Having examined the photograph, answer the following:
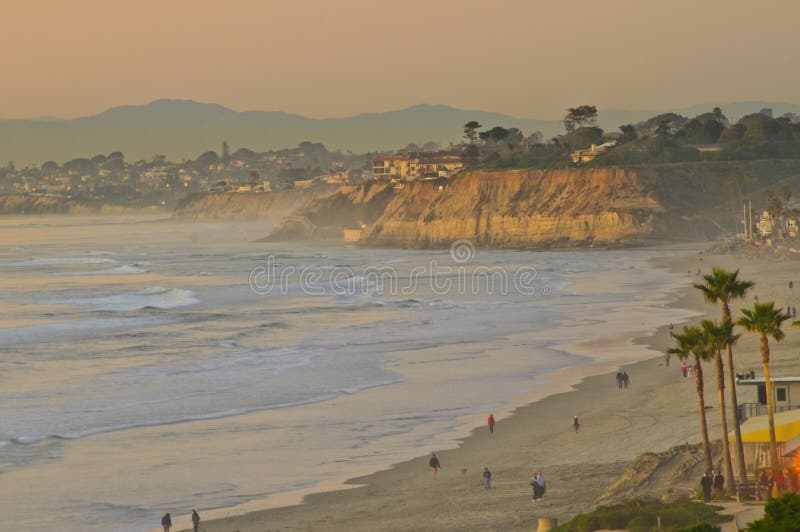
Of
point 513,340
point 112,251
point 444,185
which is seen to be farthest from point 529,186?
point 513,340

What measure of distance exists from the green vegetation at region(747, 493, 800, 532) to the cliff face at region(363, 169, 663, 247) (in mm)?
111690

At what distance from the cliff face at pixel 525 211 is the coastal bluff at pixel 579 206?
12 cm

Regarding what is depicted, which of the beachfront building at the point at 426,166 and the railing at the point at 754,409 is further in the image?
the beachfront building at the point at 426,166

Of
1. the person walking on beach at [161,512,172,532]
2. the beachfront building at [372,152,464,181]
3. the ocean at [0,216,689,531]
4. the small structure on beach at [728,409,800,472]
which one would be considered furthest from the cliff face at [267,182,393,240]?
the small structure on beach at [728,409,800,472]

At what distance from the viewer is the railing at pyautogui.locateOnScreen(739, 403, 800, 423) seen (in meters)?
25.0

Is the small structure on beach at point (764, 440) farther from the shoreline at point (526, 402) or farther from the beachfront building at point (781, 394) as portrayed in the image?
the shoreline at point (526, 402)

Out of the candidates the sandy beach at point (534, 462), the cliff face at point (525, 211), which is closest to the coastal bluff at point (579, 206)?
the cliff face at point (525, 211)

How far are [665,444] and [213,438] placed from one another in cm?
1186

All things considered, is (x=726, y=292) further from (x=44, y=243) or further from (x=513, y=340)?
(x=44, y=243)

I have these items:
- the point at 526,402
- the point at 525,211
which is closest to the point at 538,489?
the point at 526,402

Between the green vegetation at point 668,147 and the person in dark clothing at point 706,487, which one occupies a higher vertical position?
the green vegetation at point 668,147

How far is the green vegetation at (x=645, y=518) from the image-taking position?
18484 mm

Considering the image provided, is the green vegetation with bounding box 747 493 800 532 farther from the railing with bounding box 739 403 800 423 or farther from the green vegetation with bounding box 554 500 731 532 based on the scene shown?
the railing with bounding box 739 403 800 423

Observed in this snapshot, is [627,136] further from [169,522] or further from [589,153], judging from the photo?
[169,522]
